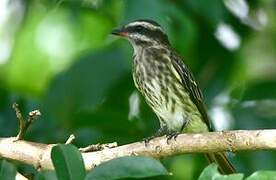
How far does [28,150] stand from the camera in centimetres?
396

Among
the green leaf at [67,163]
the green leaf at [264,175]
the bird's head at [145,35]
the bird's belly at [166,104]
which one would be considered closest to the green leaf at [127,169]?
the green leaf at [67,163]

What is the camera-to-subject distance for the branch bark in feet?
12.0

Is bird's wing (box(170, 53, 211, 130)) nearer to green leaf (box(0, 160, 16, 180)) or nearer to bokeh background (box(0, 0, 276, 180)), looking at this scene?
bokeh background (box(0, 0, 276, 180))

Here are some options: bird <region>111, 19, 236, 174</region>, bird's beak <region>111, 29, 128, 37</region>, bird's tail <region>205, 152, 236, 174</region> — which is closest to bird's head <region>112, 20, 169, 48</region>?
bird <region>111, 19, 236, 174</region>

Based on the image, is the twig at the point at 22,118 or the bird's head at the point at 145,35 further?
the bird's head at the point at 145,35

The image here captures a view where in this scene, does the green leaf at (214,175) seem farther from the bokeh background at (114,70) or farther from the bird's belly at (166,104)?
the bird's belly at (166,104)

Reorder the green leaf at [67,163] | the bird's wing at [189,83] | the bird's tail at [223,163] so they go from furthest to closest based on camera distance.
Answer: the bird's wing at [189,83]
the bird's tail at [223,163]
the green leaf at [67,163]

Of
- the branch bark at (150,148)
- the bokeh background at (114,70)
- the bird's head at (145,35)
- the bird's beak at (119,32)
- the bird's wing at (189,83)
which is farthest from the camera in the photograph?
the bird's head at (145,35)

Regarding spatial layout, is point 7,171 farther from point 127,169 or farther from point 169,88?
point 169,88

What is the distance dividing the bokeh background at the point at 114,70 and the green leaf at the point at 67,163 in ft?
4.68

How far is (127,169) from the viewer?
2879 millimetres

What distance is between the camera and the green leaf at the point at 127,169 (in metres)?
2.83

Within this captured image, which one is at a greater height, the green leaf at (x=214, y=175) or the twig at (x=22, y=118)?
the green leaf at (x=214, y=175)

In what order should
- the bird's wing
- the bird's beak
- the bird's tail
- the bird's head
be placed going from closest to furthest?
the bird's tail, the bird's beak, the bird's wing, the bird's head
